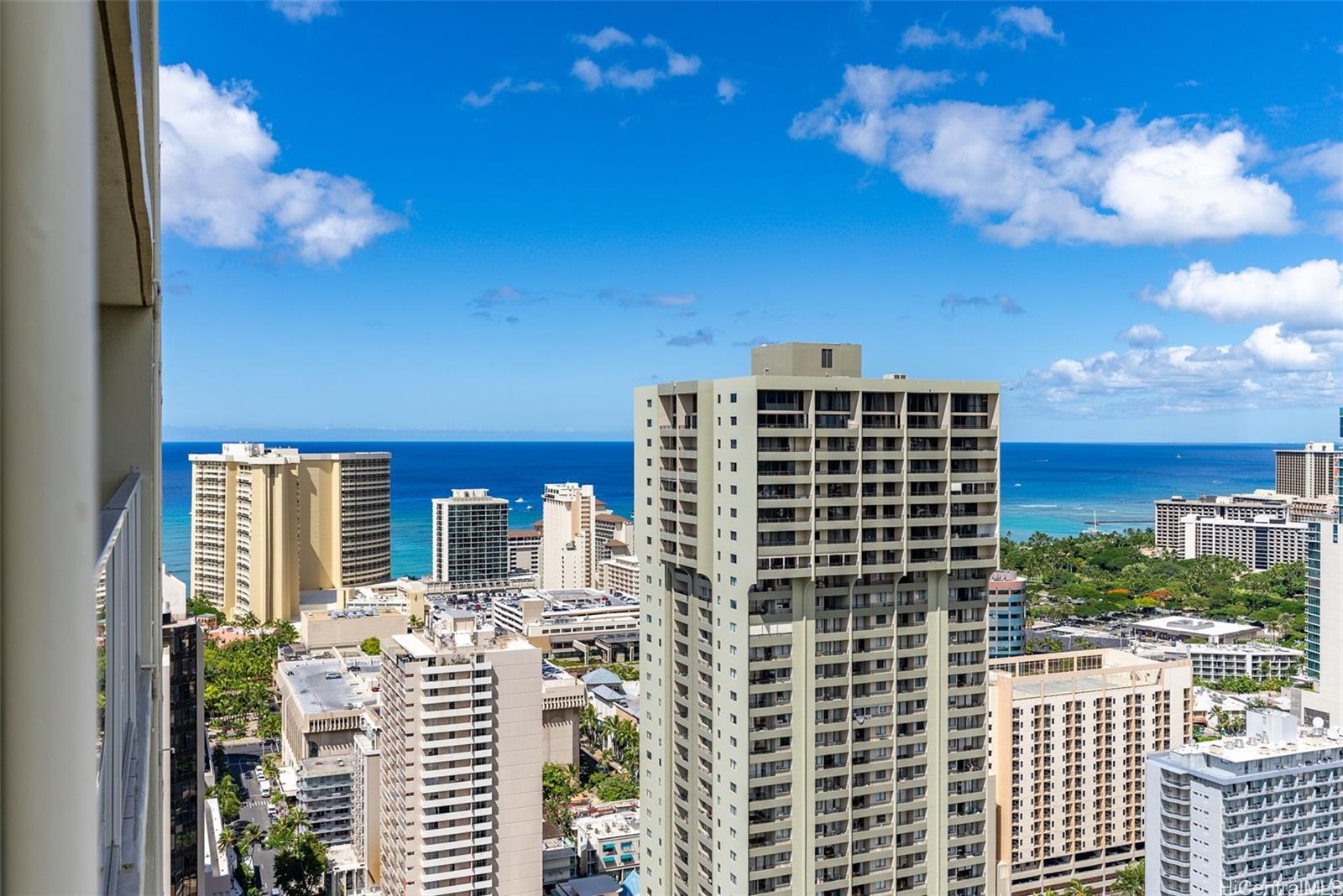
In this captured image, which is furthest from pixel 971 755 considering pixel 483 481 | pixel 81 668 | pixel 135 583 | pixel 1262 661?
pixel 483 481

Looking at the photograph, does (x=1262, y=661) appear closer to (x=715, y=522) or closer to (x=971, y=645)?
(x=971, y=645)

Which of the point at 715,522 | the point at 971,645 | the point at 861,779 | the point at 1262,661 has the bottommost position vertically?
the point at 1262,661

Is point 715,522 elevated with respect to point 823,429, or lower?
lower

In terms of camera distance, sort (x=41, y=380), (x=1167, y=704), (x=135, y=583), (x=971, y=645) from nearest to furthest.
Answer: (x=41, y=380)
(x=135, y=583)
(x=971, y=645)
(x=1167, y=704)

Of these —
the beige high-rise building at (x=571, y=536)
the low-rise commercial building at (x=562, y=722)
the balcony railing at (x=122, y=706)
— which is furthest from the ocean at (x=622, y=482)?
the balcony railing at (x=122, y=706)

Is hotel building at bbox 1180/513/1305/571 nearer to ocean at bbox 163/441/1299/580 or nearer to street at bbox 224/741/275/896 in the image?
ocean at bbox 163/441/1299/580

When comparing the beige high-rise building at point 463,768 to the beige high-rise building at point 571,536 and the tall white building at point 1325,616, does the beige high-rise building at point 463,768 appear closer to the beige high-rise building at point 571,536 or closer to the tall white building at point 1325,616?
the tall white building at point 1325,616
